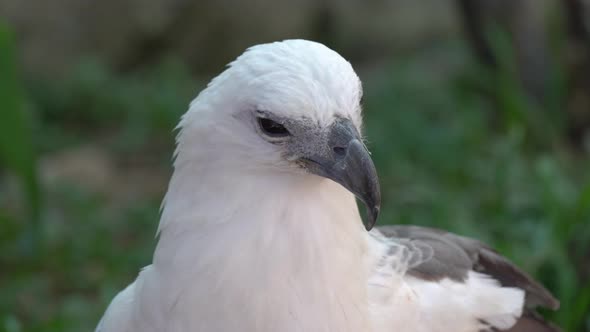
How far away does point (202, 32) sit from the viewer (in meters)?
7.66

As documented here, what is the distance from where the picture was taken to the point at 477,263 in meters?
3.02

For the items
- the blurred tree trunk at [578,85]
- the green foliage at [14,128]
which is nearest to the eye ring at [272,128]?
the green foliage at [14,128]

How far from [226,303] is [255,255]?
156mm

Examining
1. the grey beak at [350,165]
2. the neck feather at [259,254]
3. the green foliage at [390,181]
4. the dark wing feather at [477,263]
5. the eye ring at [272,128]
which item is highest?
the eye ring at [272,128]

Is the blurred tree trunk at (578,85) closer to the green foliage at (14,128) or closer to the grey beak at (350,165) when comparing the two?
the green foliage at (14,128)

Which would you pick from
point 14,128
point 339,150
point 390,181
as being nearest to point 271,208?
point 339,150

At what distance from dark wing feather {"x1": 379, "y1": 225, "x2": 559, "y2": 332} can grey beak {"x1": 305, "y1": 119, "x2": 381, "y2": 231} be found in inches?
27.5

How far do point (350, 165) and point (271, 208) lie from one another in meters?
0.26

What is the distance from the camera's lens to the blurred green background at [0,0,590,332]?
173 inches

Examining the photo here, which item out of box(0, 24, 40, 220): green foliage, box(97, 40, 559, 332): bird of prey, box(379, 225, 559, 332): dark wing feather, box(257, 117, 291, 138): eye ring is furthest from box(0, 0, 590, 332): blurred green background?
box(257, 117, 291, 138): eye ring

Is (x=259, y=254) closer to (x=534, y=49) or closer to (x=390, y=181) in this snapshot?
(x=390, y=181)

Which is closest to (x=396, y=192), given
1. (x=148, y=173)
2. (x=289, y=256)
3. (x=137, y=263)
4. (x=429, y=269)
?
(x=137, y=263)

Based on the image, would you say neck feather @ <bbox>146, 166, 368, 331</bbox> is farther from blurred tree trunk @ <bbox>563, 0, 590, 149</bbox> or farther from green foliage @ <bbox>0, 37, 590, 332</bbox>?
blurred tree trunk @ <bbox>563, 0, 590, 149</bbox>

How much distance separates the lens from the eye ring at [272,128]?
226cm
